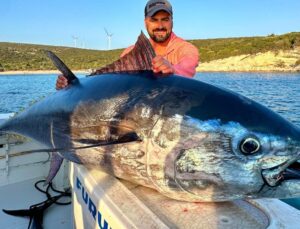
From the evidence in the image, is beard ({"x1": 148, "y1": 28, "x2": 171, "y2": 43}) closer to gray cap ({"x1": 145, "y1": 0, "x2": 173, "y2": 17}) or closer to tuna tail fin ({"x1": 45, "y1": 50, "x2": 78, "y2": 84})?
gray cap ({"x1": 145, "y1": 0, "x2": 173, "y2": 17})

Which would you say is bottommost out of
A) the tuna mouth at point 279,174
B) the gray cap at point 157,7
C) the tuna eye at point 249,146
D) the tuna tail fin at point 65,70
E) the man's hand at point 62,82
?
the tuna mouth at point 279,174

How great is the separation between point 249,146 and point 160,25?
201 centimetres

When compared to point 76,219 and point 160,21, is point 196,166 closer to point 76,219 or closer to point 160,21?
point 76,219

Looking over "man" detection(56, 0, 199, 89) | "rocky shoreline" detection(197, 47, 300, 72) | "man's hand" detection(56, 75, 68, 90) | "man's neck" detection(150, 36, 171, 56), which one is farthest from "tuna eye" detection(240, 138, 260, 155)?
"rocky shoreline" detection(197, 47, 300, 72)

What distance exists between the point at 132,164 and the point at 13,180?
8.74 feet

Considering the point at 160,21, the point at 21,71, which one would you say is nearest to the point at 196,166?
the point at 160,21

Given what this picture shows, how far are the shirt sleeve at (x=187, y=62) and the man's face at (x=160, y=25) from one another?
26 cm

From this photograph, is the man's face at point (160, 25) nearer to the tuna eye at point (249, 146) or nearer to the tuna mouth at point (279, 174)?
the tuna eye at point (249, 146)

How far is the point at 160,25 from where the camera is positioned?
3.42 m

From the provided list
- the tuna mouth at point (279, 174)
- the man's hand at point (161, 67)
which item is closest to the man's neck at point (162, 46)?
the man's hand at point (161, 67)

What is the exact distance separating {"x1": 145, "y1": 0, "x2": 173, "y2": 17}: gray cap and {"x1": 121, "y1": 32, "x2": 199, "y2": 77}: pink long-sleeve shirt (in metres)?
0.30

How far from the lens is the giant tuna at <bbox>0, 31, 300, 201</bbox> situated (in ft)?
5.67

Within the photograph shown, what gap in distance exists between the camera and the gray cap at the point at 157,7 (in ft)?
10.8

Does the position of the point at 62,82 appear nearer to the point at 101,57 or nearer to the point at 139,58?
the point at 139,58
